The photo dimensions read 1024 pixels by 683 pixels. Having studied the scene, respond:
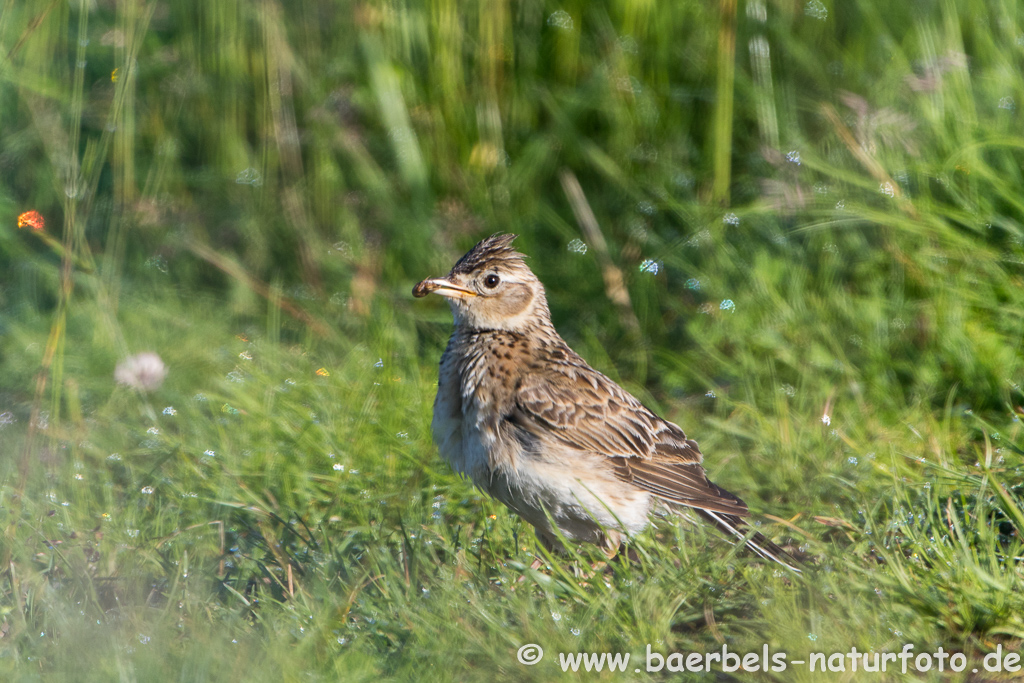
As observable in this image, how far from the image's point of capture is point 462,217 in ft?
22.3

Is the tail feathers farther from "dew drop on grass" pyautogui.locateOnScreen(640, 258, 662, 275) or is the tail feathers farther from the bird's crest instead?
"dew drop on grass" pyautogui.locateOnScreen(640, 258, 662, 275)

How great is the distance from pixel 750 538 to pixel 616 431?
85cm

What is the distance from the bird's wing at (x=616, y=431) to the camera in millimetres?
4234

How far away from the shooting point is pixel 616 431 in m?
4.43

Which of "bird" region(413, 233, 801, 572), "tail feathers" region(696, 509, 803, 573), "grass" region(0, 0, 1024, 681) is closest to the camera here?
"grass" region(0, 0, 1024, 681)

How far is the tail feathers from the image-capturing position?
→ 376 centimetres

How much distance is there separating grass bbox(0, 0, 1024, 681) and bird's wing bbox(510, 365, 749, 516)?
0.61ft

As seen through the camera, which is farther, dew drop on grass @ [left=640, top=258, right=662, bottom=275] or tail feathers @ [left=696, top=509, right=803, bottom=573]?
dew drop on grass @ [left=640, top=258, right=662, bottom=275]

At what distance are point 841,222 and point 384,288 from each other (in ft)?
9.44

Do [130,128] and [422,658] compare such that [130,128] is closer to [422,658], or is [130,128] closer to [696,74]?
[696,74]

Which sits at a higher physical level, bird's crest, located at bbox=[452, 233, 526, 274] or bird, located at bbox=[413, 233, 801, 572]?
bird's crest, located at bbox=[452, 233, 526, 274]

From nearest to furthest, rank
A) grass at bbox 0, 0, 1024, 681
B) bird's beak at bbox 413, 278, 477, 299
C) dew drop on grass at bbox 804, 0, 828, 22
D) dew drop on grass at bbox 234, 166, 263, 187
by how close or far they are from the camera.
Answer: grass at bbox 0, 0, 1024, 681 → bird's beak at bbox 413, 278, 477, 299 → dew drop on grass at bbox 804, 0, 828, 22 → dew drop on grass at bbox 234, 166, 263, 187

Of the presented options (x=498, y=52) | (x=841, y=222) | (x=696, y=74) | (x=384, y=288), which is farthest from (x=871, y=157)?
(x=384, y=288)

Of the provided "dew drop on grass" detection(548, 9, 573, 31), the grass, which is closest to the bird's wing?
the grass
